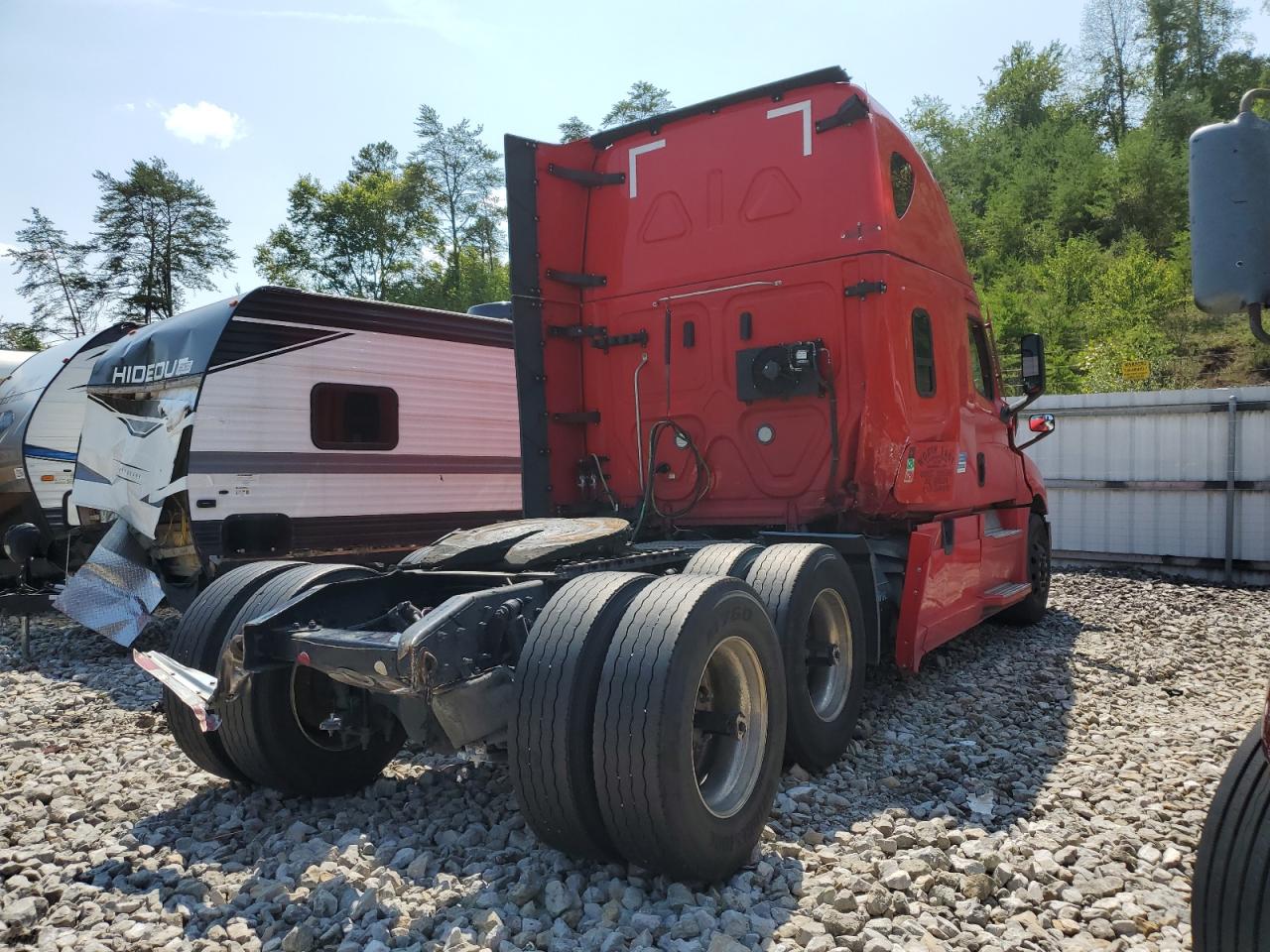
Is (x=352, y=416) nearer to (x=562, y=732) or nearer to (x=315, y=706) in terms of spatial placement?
(x=315, y=706)

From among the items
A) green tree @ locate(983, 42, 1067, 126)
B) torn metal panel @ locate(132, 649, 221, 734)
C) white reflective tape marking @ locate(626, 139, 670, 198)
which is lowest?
torn metal panel @ locate(132, 649, 221, 734)

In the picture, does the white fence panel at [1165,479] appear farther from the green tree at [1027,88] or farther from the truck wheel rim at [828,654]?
the green tree at [1027,88]

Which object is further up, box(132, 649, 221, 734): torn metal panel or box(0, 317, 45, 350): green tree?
box(0, 317, 45, 350): green tree

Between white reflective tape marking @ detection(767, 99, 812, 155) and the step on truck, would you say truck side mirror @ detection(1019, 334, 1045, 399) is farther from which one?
white reflective tape marking @ detection(767, 99, 812, 155)

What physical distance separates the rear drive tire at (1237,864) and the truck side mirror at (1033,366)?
17.3 ft

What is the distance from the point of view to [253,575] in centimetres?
432

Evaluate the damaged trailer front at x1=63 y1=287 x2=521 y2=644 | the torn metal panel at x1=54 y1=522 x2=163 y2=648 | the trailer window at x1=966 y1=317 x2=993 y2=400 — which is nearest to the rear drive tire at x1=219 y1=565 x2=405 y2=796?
the damaged trailer front at x1=63 y1=287 x2=521 y2=644

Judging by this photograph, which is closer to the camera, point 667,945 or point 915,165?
point 667,945

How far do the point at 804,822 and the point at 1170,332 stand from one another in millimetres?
27015

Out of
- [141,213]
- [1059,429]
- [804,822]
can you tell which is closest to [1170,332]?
[1059,429]

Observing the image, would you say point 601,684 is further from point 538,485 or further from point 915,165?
point 915,165

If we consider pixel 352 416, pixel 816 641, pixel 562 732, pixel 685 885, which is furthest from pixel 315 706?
pixel 352 416

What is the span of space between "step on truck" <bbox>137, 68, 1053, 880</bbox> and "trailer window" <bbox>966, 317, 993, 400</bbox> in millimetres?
41

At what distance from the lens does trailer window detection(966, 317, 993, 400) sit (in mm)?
6570
